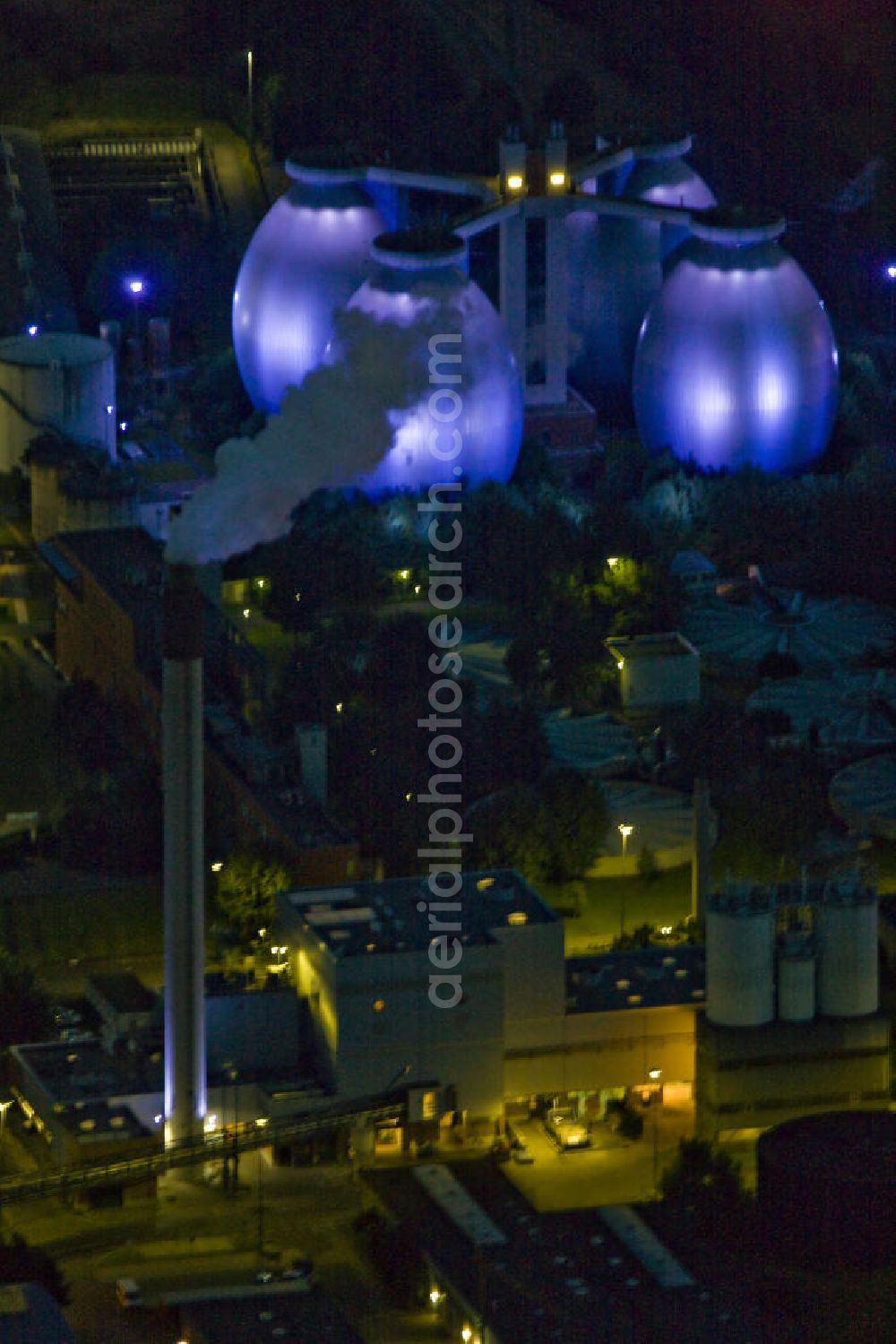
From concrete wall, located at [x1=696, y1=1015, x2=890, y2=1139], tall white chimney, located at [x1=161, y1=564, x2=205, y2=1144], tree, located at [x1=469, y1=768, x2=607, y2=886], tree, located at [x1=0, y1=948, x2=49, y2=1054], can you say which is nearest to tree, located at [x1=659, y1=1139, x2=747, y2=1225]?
concrete wall, located at [x1=696, y1=1015, x2=890, y2=1139]

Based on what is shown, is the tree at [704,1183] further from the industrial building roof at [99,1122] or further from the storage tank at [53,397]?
the storage tank at [53,397]

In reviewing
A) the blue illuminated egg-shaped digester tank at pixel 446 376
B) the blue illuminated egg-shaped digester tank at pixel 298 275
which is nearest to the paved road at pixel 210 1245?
the blue illuminated egg-shaped digester tank at pixel 446 376

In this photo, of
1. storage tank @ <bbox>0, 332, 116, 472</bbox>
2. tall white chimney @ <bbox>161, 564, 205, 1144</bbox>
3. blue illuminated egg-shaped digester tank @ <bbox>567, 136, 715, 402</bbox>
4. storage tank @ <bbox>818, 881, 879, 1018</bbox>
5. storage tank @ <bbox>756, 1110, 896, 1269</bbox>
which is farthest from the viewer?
blue illuminated egg-shaped digester tank @ <bbox>567, 136, 715, 402</bbox>

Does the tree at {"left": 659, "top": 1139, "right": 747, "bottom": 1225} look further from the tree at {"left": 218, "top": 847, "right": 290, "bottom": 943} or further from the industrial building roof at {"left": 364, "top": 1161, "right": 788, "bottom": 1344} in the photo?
the tree at {"left": 218, "top": 847, "right": 290, "bottom": 943}

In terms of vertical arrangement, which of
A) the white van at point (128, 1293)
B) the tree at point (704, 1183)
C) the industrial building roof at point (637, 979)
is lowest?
the white van at point (128, 1293)

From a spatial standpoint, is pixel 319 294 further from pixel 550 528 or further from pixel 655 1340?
pixel 655 1340

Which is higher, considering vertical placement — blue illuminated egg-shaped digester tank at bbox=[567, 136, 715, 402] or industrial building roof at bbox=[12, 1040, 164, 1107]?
blue illuminated egg-shaped digester tank at bbox=[567, 136, 715, 402]

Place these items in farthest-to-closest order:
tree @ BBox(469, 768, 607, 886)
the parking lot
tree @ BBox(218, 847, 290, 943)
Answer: tree @ BBox(469, 768, 607, 886) → tree @ BBox(218, 847, 290, 943) → the parking lot
